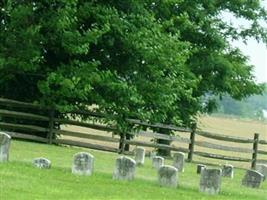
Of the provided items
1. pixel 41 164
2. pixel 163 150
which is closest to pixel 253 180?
pixel 41 164

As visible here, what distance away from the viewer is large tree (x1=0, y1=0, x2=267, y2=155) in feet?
77.3

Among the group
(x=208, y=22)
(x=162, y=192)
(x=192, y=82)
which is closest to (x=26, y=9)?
(x=192, y=82)

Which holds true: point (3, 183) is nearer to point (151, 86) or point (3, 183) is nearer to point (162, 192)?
point (162, 192)

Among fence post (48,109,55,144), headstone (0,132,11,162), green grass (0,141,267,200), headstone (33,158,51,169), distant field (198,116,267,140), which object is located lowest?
green grass (0,141,267,200)

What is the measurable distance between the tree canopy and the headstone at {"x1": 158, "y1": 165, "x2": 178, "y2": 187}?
27.4ft

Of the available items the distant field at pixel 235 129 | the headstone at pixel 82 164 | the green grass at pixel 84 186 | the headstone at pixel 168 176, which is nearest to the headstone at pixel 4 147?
the green grass at pixel 84 186

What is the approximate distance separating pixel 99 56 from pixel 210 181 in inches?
448

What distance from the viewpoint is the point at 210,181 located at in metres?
15.2

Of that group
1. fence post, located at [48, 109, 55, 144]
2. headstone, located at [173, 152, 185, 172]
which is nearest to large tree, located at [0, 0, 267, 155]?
fence post, located at [48, 109, 55, 144]

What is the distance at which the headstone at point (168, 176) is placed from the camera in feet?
50.1

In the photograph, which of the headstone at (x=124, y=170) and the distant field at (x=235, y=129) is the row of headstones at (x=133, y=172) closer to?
the headstone at (x=124, y=170)

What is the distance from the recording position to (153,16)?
25.3 meters

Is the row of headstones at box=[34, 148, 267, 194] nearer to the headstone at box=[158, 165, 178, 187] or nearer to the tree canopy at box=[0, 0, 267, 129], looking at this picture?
the headstone at box=[158, 165, 178, 187]

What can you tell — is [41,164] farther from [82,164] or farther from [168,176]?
[168,176]
